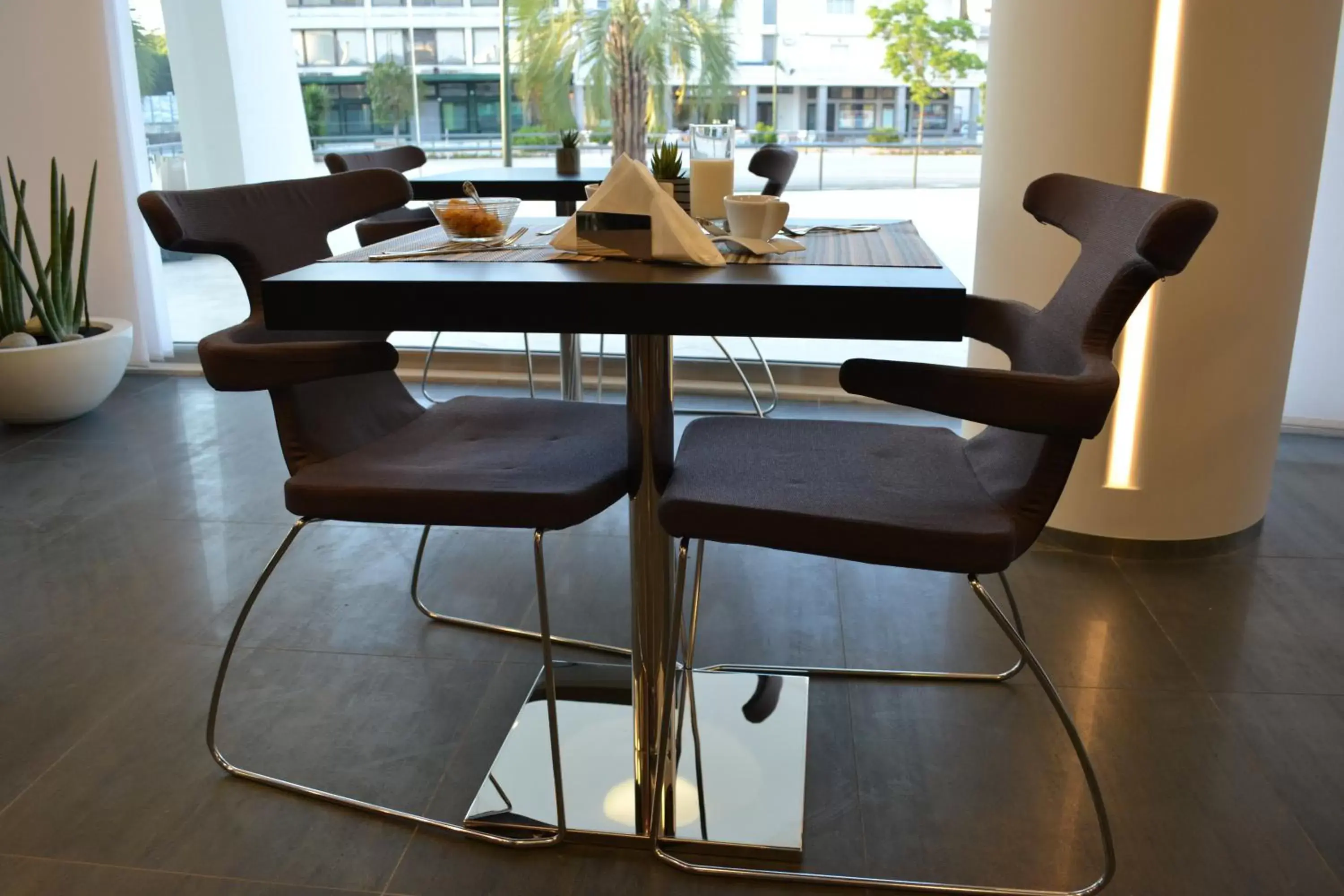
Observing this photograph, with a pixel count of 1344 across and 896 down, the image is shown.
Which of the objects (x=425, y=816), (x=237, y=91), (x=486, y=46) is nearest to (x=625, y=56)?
(x=486, y=46)

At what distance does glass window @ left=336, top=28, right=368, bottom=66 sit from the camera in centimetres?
428

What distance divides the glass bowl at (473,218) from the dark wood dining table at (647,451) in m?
0.18

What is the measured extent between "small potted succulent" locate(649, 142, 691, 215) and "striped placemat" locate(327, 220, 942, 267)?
23cm

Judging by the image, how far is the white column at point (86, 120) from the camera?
157 inches

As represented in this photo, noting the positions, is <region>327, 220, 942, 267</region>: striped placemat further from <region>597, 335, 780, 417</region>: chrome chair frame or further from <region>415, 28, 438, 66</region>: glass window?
<region>415, 28, 438, 66</region>: glass window

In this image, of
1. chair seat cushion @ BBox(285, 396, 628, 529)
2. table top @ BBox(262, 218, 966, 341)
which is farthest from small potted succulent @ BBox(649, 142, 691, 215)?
table top @ BBox(262, 218, 966, 341)

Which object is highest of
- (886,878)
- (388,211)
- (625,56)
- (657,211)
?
(625,56)

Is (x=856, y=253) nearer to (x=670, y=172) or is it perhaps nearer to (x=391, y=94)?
(x=670, y=172)

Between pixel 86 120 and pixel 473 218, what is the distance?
3.17 m

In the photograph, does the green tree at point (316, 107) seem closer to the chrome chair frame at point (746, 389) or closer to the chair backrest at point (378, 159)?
the chair backrest at point (378, 159)

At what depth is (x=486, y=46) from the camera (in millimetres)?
4148

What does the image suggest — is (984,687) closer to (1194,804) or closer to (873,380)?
(1194,804)

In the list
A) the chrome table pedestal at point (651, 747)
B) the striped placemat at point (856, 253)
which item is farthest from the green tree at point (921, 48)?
the chrome table pedestal at point (651, 747)

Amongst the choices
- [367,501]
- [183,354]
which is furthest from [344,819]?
[183,354]
